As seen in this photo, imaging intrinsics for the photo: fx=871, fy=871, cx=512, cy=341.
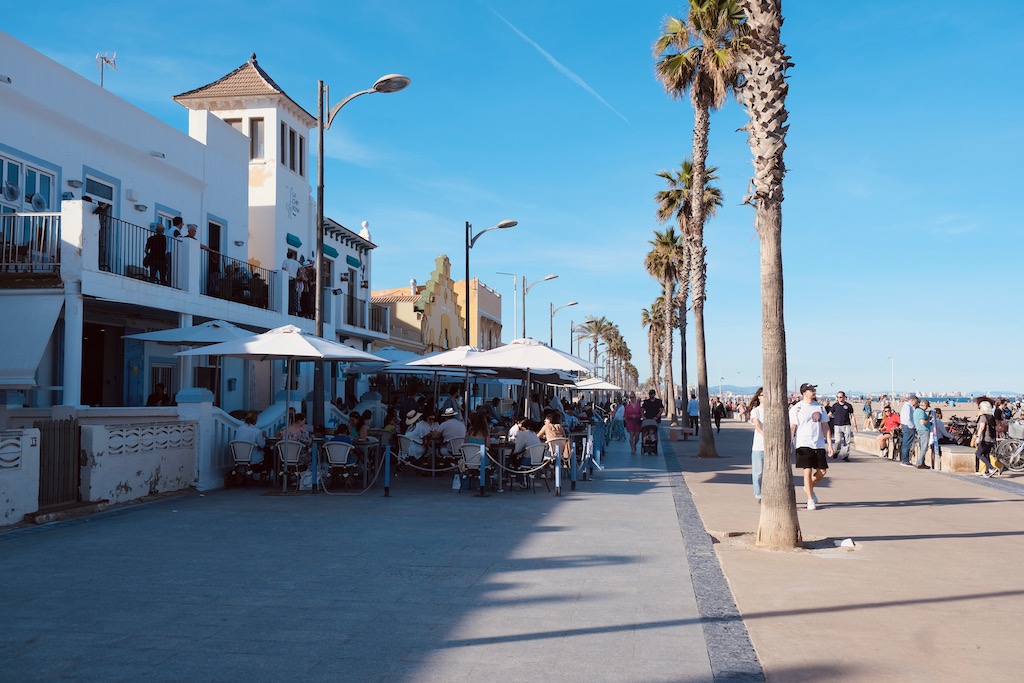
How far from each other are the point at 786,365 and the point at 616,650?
4861mm

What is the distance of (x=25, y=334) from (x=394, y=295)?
119 ft

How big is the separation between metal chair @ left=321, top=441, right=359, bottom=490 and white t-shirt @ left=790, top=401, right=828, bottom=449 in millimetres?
6597

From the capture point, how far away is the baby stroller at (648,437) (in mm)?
23656

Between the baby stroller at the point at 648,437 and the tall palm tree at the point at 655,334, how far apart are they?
48910 mm

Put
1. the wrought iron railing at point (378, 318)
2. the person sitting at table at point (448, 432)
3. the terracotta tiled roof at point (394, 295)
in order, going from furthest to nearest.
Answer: the terracotta tiled roof at point (394, 295) → the wrought iron railing at point (378, 318) → the person sitting at table at point (448, 432)

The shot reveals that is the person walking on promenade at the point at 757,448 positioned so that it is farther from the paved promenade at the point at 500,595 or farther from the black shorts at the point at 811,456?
the paved promenade at the point at 500,595

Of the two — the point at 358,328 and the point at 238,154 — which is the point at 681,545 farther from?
the point at 358,328

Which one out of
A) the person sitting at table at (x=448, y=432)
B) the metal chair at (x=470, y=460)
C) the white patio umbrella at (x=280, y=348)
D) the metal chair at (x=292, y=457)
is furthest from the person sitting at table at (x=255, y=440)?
the metal chair at (x=470, y=460)

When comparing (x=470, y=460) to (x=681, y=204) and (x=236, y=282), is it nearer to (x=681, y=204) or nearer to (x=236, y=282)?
(x=236, y=282)

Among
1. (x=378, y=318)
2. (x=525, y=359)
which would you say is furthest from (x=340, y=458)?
(x=378, y=318)

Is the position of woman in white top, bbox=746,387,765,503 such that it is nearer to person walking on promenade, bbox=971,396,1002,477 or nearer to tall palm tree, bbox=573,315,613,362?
person walking on promenade, bbox=971,396,1002,477

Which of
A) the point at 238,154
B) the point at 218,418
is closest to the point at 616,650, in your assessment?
the point at 218,418

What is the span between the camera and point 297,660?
5.20 metres

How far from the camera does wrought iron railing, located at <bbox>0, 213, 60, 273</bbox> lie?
46.7ft
